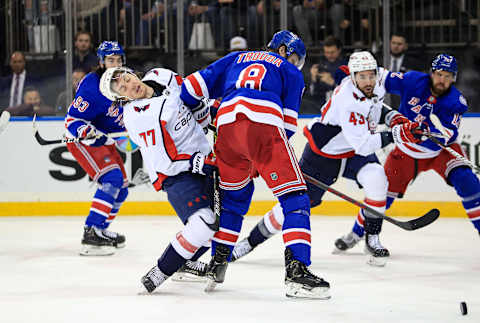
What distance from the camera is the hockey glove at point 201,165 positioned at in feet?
10.7

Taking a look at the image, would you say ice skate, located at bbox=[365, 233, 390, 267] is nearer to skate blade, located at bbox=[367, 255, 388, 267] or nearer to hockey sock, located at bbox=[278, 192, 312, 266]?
skate blade, located at bbox=[367, 255, 388, 267]

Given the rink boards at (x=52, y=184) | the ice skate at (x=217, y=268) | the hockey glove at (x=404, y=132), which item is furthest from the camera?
the rink boards at (x=52, y=184)

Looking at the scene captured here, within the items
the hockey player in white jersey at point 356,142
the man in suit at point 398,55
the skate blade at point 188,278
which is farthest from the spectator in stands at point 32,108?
the skate blade at point 188,278

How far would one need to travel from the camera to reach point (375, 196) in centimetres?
415

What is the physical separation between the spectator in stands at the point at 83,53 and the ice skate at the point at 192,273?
3412mm

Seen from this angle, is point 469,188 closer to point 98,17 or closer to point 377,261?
point 377,261

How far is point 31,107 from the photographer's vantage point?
6586 millimetres

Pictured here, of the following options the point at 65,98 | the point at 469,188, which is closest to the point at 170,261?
the point at 469,188

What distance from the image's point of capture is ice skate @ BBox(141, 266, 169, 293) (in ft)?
10.7

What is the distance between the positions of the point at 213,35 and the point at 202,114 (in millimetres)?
3590

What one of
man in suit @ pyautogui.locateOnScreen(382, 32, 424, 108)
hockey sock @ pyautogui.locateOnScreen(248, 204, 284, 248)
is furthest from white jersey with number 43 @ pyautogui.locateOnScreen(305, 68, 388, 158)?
man in suit @ pyautogui.locateOnScreen(382, 32, 424, 108)

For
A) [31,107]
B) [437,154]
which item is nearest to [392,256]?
[437,154]

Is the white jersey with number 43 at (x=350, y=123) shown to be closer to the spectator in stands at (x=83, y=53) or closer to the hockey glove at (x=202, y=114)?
the hockey glove at (x=202, y=114)

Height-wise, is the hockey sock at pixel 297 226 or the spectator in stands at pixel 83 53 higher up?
the spectator in stands at pixel 83 53
